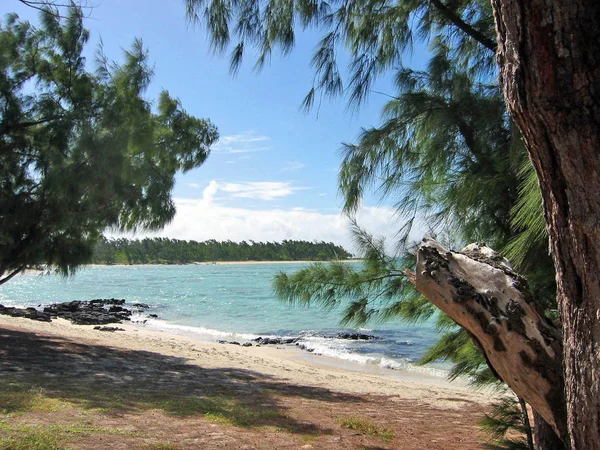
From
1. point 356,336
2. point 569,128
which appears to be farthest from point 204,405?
point 356,336

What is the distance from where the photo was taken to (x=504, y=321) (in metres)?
1.75

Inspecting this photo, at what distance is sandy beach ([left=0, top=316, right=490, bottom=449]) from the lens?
4020mm

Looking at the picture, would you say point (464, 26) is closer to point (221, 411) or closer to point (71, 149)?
point (221, 411)

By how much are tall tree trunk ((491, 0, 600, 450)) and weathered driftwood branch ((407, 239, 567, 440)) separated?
0.94 feet

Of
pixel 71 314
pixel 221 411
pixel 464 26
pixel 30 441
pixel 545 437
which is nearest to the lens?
pixel 545 437

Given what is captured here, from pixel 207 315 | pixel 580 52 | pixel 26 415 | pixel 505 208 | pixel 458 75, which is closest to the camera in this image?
pixel 580 52

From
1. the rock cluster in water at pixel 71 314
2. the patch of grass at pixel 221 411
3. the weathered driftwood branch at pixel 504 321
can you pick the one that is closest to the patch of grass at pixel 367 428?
the patch of grass at pixel 221 411

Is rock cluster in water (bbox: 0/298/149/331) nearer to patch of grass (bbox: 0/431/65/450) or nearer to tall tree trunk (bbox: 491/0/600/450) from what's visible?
patch of grass (bbox: 0/431/65/450)

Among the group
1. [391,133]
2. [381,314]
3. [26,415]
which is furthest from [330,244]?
[26,415]

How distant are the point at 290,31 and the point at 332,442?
10.5 feet

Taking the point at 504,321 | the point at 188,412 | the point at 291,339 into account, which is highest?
the point at 504,321

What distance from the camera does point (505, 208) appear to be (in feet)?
10.1

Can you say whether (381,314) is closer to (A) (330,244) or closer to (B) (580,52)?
(A) (330,244)

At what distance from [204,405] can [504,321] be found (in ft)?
13.8
